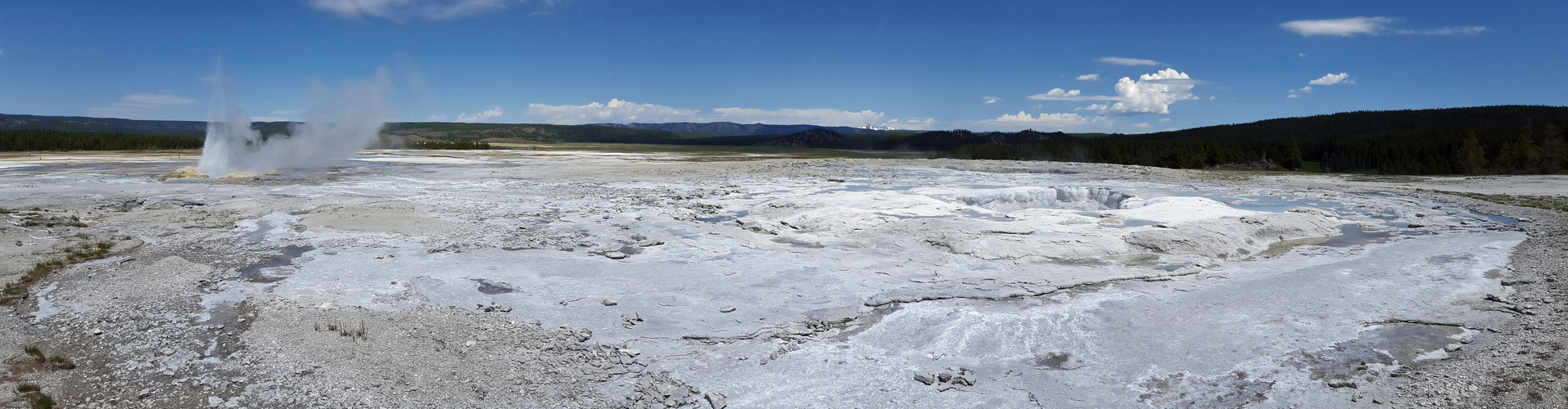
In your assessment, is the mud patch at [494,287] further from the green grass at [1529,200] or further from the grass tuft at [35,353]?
the green grass at [1529,200]

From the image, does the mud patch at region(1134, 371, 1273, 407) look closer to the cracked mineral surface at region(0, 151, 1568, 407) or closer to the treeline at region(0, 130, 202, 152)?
the cracked mineral surface at region(0, 151, 1568, 407)

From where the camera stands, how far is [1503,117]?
238ft

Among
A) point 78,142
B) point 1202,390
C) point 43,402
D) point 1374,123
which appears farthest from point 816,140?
point 43,402

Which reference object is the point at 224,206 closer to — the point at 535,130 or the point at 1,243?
the point at 1,243

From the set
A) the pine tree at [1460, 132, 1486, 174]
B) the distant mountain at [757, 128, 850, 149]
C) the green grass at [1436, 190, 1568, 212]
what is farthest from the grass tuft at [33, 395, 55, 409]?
the distant mountain at [757, 128, 850, 149]

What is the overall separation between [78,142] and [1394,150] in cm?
8975

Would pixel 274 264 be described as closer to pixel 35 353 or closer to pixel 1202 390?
pixel 35 353

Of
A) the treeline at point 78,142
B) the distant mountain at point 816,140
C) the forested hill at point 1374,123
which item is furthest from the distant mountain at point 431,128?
the forested hill at point 1374,123

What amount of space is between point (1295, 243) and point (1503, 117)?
86339mm

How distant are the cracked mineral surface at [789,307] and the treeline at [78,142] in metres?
54.2

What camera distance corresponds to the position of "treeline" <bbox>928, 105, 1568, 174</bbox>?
117 feet

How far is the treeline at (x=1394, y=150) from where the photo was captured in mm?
35812

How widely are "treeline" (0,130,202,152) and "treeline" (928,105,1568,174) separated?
204 feet

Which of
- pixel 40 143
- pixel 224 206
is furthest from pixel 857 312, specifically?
pixel 40 143
